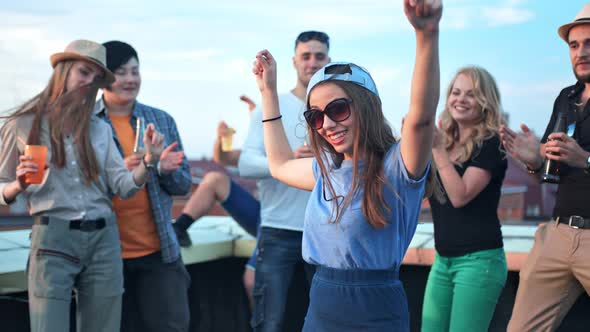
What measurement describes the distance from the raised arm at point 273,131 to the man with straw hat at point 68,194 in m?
1.00

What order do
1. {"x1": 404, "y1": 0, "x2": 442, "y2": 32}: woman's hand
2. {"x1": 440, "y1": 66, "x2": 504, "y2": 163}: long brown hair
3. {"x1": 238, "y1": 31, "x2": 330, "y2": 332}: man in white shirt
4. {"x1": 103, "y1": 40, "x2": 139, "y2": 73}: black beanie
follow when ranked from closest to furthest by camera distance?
{"x1": 404, "y1": 0, "x2": 442, "y2": 32}: woman's hand, {"x1": 440, "y1": 66, "x2": 504, "y2": 163}: long brown hair, {"x1": 238, "y1": 31, "x2": 330, "y2": 332}: man in white shirt, {"x1": 103, "y1": 40, "x2": 139, "y2": 73}: black beanie

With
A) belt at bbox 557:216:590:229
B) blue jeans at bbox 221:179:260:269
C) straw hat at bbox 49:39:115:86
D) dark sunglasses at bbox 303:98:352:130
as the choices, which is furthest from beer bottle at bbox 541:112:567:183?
blue jeans at bbox 221:179:260:269

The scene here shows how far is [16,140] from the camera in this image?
3.02m

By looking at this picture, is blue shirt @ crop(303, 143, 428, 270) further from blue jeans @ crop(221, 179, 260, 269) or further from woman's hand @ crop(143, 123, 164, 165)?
blue jeans @ crop(221, 179, 260, 269)

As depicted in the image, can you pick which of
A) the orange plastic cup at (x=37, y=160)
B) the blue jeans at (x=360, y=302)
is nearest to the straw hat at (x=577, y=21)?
the blue jeans at (x=360, y=302)

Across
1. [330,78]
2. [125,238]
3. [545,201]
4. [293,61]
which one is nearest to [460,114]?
[293,61]

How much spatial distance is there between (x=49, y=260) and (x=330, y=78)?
1586 mm

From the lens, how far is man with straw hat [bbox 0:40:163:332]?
9.51 ft

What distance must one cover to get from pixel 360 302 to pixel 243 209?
2.86m

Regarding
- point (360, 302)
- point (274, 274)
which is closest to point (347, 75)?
point (360, 302)

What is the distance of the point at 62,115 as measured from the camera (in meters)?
3.07

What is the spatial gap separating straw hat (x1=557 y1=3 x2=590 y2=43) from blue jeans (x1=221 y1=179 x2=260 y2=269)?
2403 mm

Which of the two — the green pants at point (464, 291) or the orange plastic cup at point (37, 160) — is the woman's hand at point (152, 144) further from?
the green pants at point (464, 291)

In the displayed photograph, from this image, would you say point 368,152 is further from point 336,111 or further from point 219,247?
point 219,247
